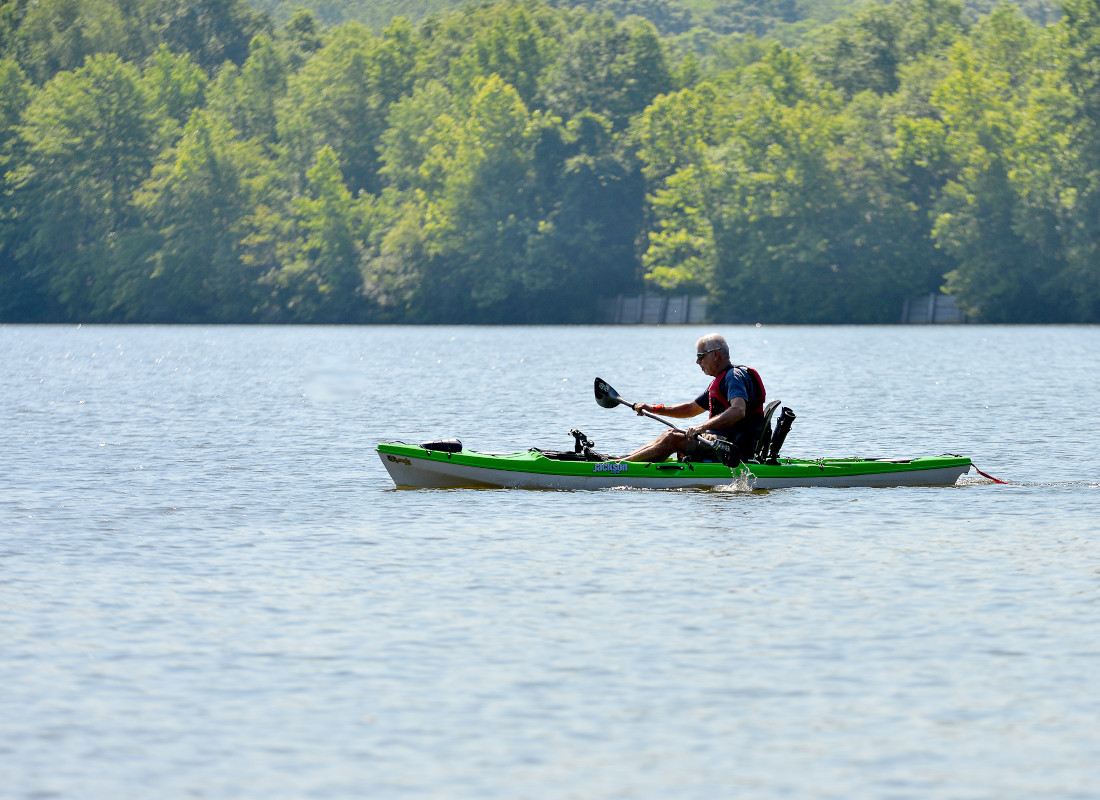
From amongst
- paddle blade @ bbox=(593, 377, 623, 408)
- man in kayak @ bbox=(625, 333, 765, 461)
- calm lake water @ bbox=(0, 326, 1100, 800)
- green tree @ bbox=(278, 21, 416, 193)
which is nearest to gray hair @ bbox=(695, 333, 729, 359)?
man in kayak @ bbox=(625, 333, 765, 461)

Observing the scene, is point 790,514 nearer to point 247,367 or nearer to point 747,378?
point 747,378

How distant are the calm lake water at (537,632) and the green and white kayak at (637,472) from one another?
0.22 metres

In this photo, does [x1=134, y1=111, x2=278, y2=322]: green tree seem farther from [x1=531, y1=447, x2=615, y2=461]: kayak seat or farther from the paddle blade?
[x1=531, y1=447, x2=615, y2=461]: kayak seat

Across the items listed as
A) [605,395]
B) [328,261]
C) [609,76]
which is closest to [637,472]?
[605,395]

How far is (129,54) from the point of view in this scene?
129 m

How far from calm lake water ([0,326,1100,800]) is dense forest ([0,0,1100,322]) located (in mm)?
66114

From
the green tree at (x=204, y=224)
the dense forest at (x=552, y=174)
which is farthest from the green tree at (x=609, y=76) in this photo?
the green tree at (x=204, y=224)

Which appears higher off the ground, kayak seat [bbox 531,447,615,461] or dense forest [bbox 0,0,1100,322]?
dense forest [bbox 0,0,1100,322]

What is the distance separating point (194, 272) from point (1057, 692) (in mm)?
100960

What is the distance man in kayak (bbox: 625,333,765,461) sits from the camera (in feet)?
61.5

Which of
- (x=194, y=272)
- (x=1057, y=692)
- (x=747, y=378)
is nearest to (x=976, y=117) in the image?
(x=194, y=272)

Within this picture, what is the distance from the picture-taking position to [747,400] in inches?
742

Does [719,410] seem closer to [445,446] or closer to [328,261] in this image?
[445,446]

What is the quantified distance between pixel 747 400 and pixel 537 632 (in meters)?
7.79
